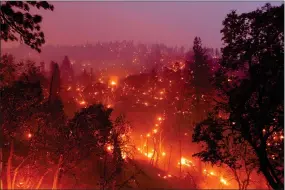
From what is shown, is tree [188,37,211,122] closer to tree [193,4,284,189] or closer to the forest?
the forest

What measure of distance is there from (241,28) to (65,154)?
14.9 meters

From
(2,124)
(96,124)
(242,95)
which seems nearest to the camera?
(242,95)

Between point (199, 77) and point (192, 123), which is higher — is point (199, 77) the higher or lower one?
the higher one

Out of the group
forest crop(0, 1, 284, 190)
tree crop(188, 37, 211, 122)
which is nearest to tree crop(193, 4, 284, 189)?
forest crop(0, 1, 284, 190)

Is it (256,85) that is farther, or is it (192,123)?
(192,123)

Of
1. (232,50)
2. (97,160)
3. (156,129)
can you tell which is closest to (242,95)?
(232,50)

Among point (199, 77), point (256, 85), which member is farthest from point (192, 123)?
point (199, 77)

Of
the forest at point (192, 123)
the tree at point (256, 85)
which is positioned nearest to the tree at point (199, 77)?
the forest at point (192, 123)

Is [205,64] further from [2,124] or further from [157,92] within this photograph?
[2,124]

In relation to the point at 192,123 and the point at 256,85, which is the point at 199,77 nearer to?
the point at 192,123

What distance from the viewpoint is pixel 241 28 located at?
12.0m

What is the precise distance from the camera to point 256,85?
37.4 feet

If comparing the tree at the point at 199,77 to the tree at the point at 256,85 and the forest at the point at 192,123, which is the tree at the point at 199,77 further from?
the tree at the point at 256,85

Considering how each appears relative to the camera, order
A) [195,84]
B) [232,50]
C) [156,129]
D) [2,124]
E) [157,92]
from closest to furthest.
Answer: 1. [232,50]
2. [2,124]
3. [195,84]
4. [156,129]
5. [157,92]
